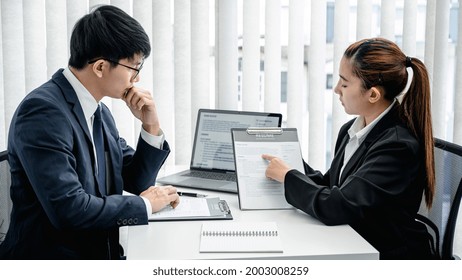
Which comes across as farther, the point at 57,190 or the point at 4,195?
the point at 4,195

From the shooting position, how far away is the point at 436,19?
2512 mm

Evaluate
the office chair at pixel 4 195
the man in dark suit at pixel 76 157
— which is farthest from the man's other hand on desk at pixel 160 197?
the office chair at pixel 4 195

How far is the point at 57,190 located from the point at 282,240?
57 centimetres

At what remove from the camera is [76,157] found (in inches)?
57.6

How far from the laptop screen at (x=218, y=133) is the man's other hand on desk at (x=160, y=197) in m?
0.58

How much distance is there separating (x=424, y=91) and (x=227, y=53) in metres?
1.12

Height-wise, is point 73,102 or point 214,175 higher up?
point 73,102

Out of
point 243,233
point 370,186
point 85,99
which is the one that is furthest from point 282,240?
point 85,99

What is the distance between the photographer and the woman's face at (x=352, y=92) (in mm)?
1654

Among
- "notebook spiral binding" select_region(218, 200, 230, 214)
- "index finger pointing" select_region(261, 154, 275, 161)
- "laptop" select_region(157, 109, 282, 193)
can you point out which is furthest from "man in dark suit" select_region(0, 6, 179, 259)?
"laptop" select_region(157, 109, 282, 193)

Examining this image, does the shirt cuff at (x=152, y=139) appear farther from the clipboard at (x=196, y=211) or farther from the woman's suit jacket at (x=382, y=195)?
the woman's suit jacket at (x=382, y=195)

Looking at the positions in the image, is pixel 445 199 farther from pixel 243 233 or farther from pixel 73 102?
pixel 73 102
